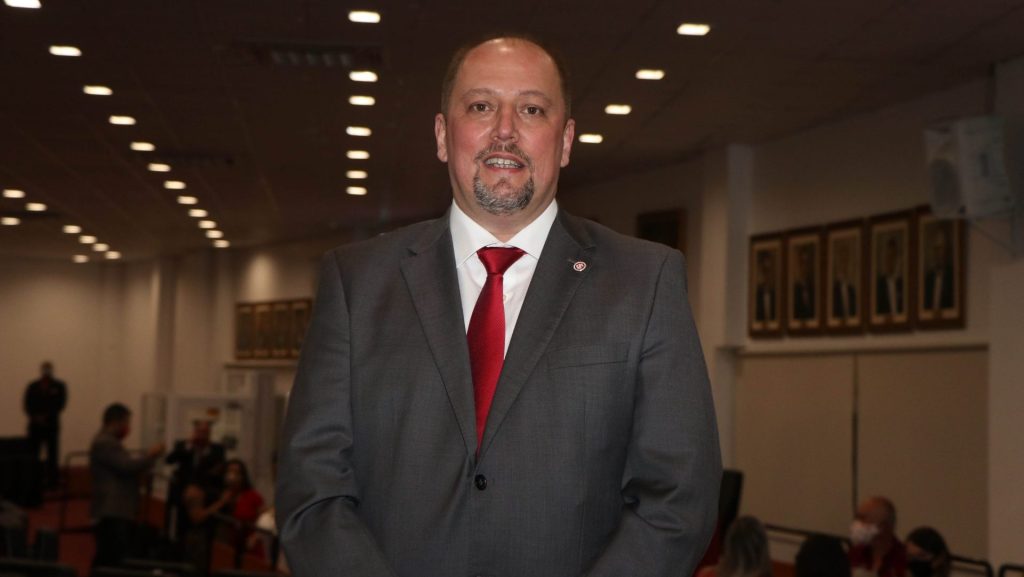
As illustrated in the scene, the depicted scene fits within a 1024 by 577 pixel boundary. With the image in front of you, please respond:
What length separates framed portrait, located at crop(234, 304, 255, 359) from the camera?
25141 mm

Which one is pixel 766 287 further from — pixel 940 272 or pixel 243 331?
pixel 243 331

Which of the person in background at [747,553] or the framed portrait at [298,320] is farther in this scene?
the framed portrait at [298,320]

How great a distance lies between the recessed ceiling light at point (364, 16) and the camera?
9.27 metres

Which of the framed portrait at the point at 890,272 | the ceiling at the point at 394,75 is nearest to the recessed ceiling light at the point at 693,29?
the ceiling at the point at 394,75

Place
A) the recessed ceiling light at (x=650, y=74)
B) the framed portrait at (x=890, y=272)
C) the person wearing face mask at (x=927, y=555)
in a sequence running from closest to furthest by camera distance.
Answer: the person wearing face mask at (x=927, y=555) → the recessed ceiling light at (x=650, y=74) → the framed portrait at (x=890, y=272)

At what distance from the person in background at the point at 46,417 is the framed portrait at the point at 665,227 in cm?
1381

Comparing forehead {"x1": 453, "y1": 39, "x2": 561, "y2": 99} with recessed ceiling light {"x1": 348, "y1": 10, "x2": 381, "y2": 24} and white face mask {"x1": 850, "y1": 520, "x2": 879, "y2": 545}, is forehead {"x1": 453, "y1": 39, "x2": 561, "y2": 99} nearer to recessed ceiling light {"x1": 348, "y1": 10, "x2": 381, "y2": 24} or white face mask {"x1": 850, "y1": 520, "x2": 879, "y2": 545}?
white face mask {"x1": 850, "y1": 520, "x2": 879, "y2": 545}

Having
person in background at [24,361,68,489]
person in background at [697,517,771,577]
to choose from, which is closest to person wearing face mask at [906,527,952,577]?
person in background at [697,517,771,577]

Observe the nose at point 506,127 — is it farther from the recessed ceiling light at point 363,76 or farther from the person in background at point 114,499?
the person in background at point 114,499

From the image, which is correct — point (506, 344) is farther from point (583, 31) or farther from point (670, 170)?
point (670, 170)

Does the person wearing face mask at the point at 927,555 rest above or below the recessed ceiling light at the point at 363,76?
below

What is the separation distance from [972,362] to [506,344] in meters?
9.51

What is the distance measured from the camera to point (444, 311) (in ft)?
7.29

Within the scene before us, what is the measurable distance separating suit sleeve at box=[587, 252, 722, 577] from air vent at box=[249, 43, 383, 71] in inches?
326
